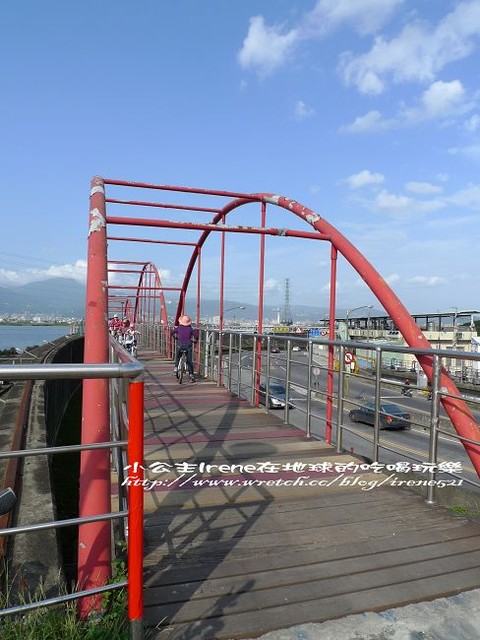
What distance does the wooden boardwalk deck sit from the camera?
241 centimetres

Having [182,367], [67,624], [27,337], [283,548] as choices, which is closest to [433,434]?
[283,548]

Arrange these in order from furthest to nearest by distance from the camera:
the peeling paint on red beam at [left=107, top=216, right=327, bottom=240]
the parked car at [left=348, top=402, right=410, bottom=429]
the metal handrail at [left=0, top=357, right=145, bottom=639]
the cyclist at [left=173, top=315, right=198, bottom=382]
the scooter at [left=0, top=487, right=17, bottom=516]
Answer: the cyclist at [left=173, top=315, right=198, bottom=382] < the peeling paint on red beam at [left=107, top=216, right=327, bottom=240] < the parked car at [left=348, top=402, right=410, bottom=429] < the metal handrail at [left=0, top=357, right=145, bottom=639] < the scooter at [left=0, top=487, right=17, bottom=516]

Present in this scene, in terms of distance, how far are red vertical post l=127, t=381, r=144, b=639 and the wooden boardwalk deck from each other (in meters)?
0.36

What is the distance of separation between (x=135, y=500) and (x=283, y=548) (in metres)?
1.45

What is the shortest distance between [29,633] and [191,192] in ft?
22.7

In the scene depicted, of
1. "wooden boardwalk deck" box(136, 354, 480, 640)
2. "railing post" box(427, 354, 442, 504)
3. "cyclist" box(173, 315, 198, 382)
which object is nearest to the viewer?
"wooden boardwalk deck" box(136, 354, 480, 640)

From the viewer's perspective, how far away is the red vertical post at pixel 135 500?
1933 mm

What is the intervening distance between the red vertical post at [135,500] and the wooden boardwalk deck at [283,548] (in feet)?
1.16

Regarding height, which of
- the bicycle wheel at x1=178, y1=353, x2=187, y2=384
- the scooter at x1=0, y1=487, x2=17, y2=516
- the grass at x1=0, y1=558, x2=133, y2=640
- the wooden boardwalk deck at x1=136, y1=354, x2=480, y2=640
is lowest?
the wooden boardwalk deck at x1=136, y1=354, x2=480, y2=640

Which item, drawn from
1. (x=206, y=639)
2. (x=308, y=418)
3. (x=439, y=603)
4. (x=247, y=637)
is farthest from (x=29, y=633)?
(x=308, y=418)

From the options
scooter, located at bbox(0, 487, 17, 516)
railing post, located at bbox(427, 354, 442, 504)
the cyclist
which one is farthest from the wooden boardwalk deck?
the cyclist

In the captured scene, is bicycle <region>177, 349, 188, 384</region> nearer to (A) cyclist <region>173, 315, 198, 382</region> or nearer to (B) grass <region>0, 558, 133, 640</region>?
(A) cyclist <region>173, 315, 198, 382</region>

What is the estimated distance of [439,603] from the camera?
246cm

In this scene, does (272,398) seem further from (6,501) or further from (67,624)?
(6,501)
